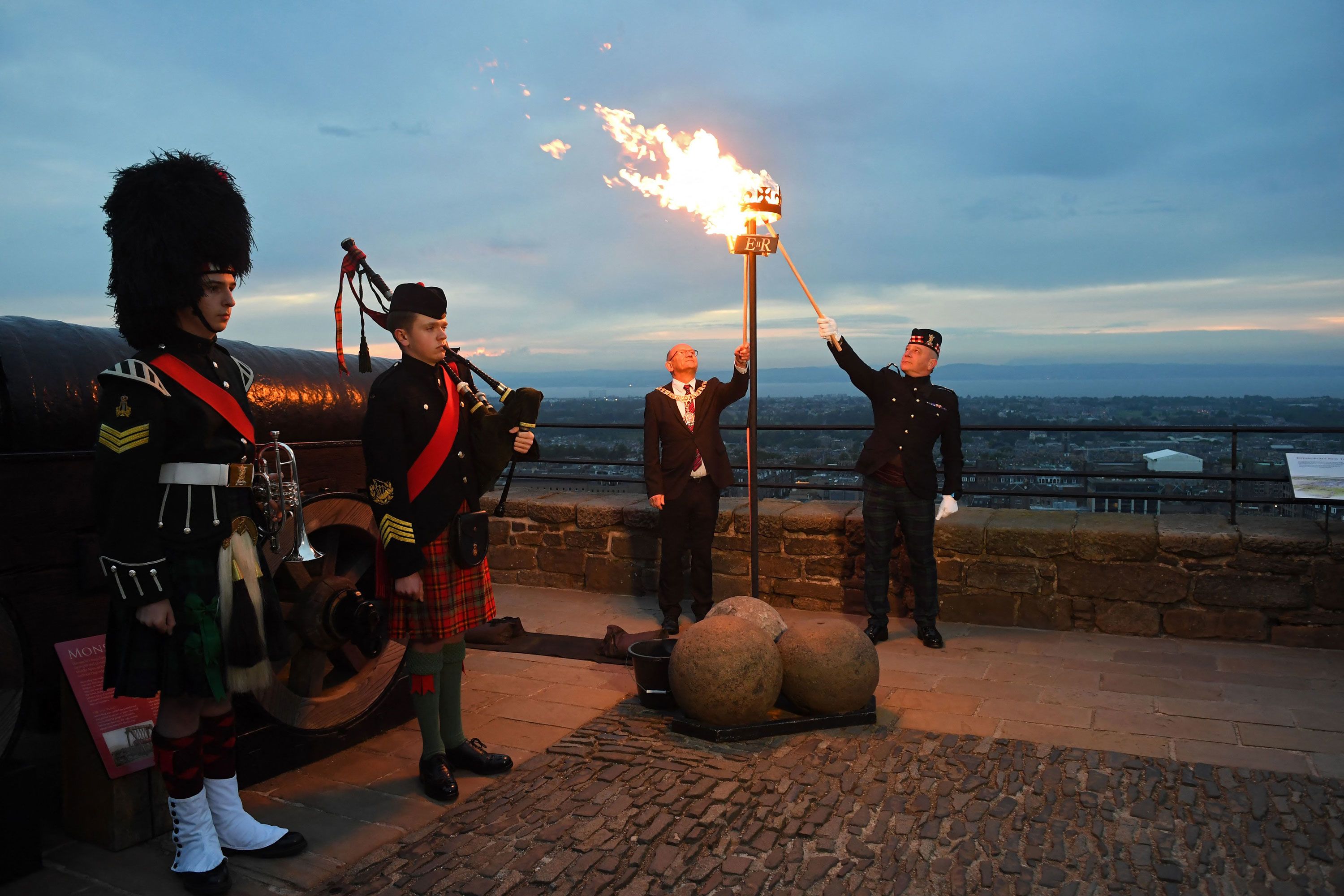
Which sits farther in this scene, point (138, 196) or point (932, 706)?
point (932, 706)

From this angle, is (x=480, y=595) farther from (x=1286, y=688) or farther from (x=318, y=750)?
(x=1286, y=688)

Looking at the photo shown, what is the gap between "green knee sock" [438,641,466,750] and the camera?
3.99 m

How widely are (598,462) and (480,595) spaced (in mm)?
4085

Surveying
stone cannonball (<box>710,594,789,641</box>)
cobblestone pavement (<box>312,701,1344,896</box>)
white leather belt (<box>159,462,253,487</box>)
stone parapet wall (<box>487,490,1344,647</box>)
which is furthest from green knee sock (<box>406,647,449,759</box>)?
stone parapet wall (<box>487,490,1344,647</box>)

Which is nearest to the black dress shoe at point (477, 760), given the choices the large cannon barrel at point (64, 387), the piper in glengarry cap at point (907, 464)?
the large cannon barrel at point (64, 387)

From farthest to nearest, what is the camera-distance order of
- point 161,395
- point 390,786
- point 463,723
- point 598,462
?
point 598,462
point 463,723
point 390,786
point 161,395

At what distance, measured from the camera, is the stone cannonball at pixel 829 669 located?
443cm

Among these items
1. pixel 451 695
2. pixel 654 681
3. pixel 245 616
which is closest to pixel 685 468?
pixel 654 681

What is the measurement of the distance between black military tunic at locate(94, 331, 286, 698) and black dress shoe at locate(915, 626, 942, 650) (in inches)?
165

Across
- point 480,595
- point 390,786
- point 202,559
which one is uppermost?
point 202,559

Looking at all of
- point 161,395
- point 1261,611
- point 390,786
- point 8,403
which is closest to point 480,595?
point 390,786

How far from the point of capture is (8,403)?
3.29 m

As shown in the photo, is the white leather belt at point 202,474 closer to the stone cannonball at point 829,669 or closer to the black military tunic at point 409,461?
the black military tunic at point 409,461

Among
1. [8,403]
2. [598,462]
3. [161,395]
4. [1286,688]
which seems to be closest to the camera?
[161,395]
